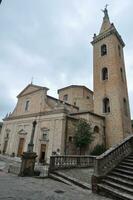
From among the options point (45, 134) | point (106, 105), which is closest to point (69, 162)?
point (45, 134)

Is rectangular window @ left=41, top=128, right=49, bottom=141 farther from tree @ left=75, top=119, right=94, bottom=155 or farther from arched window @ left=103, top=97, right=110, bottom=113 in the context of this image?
arched window @ left=103, top=97, right=110, bottom=113

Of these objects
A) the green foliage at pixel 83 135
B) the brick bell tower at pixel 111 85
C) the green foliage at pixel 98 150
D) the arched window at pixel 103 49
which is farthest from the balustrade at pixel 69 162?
the arched window at pixel 103 49

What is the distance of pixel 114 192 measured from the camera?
6766 millimetres

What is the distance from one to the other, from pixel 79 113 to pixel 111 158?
1373cm

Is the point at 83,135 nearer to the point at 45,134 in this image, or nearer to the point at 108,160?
the point at 45,134

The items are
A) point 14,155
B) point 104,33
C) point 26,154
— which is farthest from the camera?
point 104,33

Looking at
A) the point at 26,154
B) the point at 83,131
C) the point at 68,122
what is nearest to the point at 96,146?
the point at 83,131

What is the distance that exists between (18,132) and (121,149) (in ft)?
71.3

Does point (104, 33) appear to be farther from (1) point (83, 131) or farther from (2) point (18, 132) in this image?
(2) point (18, 132)

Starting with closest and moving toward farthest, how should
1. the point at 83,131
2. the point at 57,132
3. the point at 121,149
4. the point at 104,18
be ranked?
the point at 121,149 < the point at 83,131 < the point at 57,132 < the point at 104,18

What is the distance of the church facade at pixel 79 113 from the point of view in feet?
70.7

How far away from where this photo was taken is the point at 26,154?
1120 centimetres

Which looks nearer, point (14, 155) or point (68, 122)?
point (68, 122)

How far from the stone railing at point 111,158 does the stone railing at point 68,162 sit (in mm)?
3273
